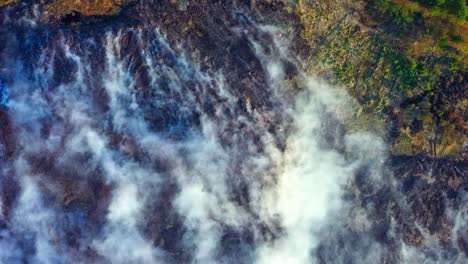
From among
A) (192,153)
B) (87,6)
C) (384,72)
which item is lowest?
(192,153)

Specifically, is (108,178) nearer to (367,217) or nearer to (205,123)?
(205,123)

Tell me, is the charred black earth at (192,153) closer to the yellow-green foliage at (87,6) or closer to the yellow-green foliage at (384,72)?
the yellow-green foliage at (87,6)

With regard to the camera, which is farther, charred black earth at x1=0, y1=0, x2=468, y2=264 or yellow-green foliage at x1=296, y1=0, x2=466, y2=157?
yellow-green foliage at x1=296, y1=0, x2=466, y2=157

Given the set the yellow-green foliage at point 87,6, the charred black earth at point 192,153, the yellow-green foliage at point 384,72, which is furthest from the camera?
the yellow-green foliage at point 87,6

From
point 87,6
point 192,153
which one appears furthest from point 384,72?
point 87,6

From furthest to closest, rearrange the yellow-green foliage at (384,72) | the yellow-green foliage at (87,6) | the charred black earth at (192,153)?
the yellow-green foliage at (87,6), the yellow-green foliage at (384,72), the charred black earth at (192,153)

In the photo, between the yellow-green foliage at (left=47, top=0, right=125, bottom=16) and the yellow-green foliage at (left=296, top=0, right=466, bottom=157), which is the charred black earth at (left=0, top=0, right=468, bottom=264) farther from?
the yellow-green foliage at (left=296, top=0, right=466, bottom=157)

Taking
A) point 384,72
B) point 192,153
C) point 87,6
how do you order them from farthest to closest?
point 87,6, point 384,72, point 192,153

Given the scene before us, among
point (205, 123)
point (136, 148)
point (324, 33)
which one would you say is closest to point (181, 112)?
point (205, 123)

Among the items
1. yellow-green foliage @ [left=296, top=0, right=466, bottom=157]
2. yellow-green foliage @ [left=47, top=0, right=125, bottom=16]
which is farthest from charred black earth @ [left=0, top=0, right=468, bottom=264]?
yellow-green foliage @ [left=296, top=0, right=466, bottom=157]

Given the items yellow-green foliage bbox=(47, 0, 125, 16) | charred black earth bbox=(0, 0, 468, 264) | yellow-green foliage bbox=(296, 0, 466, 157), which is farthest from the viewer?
yellow-green foliage bbox=(47, 0, 125, 16)

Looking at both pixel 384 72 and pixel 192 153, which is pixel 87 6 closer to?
pixel 192 153

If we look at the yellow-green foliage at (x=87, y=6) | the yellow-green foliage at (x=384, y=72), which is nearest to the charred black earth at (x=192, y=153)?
the yellow-green foliage at (x=87, y=6)

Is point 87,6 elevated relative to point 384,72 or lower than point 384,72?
lower
